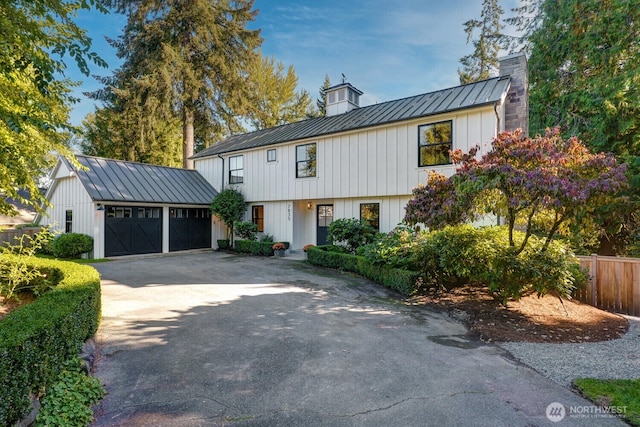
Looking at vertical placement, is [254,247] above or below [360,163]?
below

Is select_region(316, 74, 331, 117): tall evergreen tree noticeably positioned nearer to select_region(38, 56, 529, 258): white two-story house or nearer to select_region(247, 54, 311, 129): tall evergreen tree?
select_region(247, 54, 311, 129): tall evergreen tree

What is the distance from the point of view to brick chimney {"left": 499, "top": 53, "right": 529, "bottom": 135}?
11523 mm

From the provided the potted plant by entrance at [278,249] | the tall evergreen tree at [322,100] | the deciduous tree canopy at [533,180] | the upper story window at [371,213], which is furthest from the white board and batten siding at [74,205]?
the tall evergreen tree at [322,100]

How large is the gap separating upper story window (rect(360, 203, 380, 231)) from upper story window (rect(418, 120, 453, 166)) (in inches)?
99.8

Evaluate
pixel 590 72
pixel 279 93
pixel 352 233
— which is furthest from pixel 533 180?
pixel 279 93

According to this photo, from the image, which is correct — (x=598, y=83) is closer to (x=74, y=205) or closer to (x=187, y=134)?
(x=74, y=205)

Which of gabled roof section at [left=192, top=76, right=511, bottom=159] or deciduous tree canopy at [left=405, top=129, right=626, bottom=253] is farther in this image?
gabled roof section at [left=192, top=76, right=511, bottom=159]

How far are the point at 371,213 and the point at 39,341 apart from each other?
11.6 metres

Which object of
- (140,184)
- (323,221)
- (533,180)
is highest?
(140,184)

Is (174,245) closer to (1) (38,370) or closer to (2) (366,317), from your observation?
(2) (366,317)

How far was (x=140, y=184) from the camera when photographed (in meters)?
15.5

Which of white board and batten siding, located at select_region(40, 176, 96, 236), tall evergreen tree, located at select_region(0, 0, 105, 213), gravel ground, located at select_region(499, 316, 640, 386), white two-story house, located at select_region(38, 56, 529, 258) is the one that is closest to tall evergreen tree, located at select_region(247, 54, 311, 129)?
white two-story house, located at select_region(38, 56, 529, 258)

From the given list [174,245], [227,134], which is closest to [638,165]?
[174,245]
